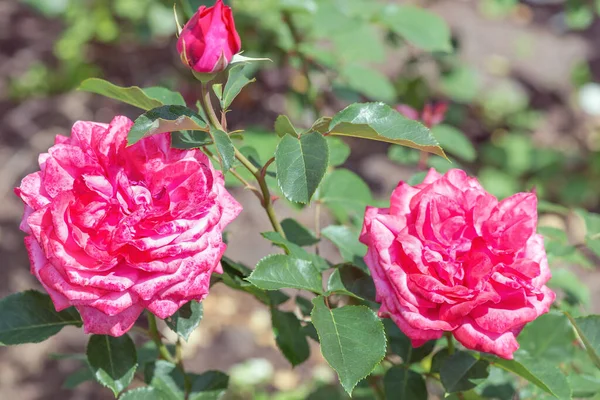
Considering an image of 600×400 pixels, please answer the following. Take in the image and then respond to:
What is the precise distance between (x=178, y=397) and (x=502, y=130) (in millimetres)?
2684

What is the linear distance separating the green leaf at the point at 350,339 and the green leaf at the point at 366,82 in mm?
1080

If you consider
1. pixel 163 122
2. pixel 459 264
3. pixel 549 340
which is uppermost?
pixel 163 122

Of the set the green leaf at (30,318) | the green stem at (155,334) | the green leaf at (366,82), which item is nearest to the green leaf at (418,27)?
the green leaf at (366,82)

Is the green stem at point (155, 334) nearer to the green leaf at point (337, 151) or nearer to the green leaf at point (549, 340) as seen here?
the green leaf at point (337, 151)

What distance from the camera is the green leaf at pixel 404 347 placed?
1.10 m

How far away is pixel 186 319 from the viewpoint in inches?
36.3

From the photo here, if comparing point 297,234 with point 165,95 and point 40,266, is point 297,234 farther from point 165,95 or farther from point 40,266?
point 40,266

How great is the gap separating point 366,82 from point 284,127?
42.1 inches

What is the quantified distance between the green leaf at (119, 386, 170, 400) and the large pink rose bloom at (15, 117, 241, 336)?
196 mm

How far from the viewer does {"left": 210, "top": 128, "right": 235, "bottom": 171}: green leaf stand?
0.79m

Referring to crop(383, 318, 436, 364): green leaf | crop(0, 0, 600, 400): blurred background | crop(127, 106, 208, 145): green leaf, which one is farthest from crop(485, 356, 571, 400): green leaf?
crop(0, 0, 600, 400): blurred background

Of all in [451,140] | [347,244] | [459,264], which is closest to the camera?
[459,264]

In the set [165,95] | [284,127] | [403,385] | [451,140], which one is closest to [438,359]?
[403,385]

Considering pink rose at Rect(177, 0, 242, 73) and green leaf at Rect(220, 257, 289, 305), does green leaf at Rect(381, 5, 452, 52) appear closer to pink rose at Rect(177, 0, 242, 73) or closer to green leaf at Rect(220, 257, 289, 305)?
green leaf at Rect(220, 257, 289, 305)
